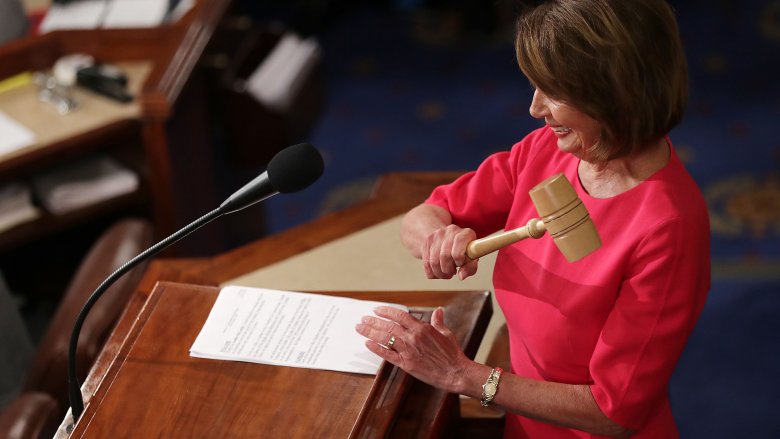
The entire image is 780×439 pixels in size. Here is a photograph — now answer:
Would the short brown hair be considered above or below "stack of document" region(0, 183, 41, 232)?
above

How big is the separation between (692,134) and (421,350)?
115 inches

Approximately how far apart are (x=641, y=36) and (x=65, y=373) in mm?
1261

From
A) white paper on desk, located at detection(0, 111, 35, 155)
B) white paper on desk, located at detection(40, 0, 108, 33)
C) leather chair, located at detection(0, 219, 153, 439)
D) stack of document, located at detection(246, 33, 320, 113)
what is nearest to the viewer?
leather chair, located at detection(0, 219, 153, 439)

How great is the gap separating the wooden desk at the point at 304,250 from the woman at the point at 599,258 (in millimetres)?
56

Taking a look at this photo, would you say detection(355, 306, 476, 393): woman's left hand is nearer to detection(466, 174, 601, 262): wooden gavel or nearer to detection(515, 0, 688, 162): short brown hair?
detection(466, 174, 601, 262): wooden gavel

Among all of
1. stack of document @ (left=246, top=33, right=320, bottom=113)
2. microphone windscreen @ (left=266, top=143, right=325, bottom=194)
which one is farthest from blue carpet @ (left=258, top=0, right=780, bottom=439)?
microphone windscreen @ (left=266, top=143, right=325, bottom=194)

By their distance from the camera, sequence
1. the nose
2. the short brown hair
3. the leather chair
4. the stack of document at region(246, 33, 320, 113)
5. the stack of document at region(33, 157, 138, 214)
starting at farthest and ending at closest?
the stack of document at region(246, 33, 320, 113), the stack of document at region(33, 157, 138, 214), the leather chair, the nose, the short brown hair

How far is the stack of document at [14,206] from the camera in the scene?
291 cm

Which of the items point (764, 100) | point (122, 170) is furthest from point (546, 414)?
point (764, 100)

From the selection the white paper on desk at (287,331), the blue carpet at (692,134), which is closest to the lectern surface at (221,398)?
the white paper on desk at (287,331)

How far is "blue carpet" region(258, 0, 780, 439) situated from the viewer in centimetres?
298

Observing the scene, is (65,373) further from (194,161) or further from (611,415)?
(194,161)

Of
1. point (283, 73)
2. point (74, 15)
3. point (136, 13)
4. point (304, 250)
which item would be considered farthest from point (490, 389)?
point (74, 15)

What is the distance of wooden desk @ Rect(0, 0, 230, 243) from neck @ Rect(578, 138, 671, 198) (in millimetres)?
1727
